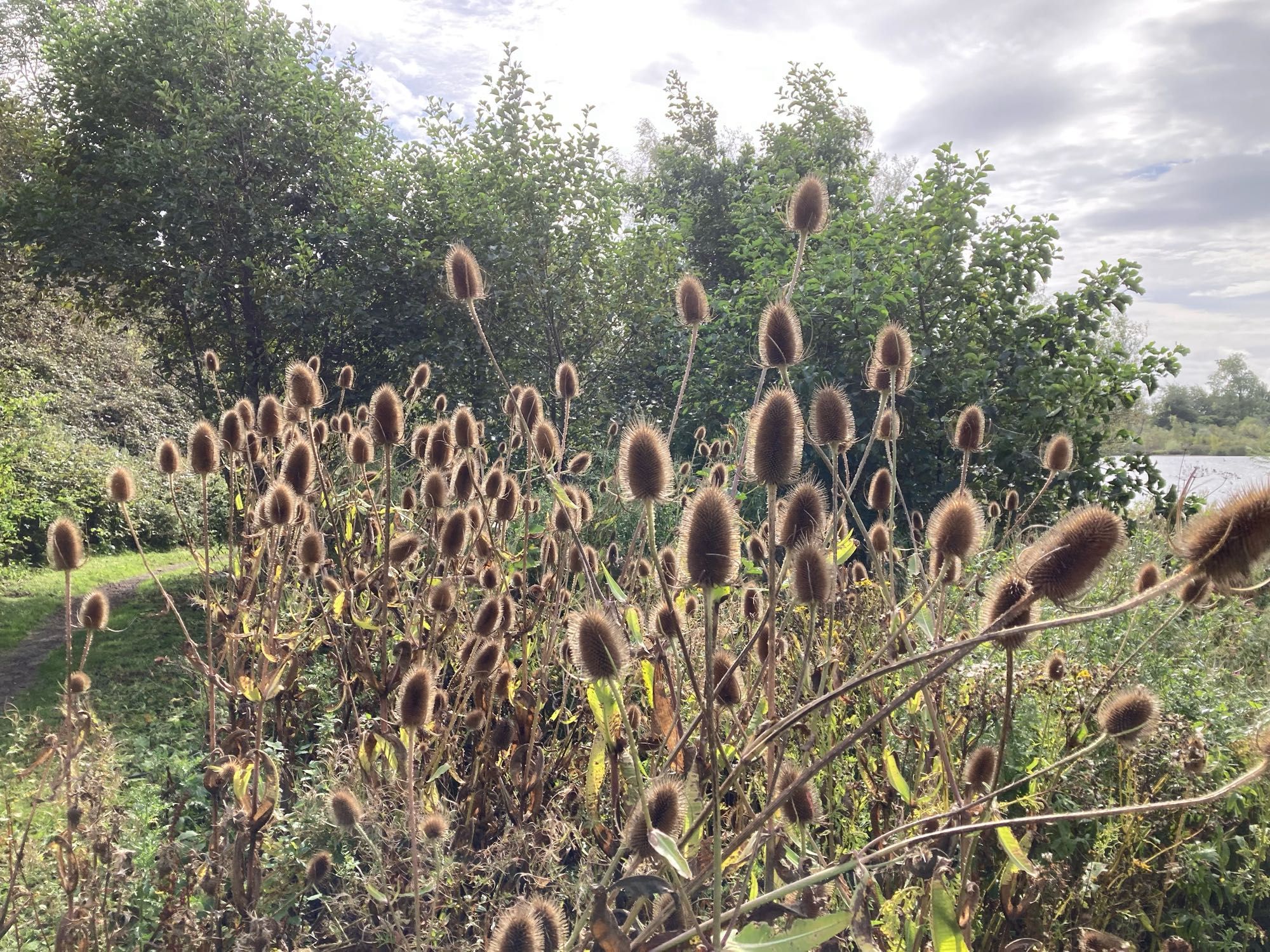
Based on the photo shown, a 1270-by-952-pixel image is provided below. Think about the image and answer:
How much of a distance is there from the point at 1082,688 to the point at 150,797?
3.49 m

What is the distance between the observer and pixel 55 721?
4.87 m

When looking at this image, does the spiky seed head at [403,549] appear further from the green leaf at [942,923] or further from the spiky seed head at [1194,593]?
the spiky seed head at [1194,593]

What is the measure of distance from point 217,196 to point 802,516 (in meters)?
8.95

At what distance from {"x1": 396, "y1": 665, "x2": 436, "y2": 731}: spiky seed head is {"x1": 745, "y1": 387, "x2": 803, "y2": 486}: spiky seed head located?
0.82m

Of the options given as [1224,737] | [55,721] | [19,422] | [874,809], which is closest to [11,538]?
[19,422]

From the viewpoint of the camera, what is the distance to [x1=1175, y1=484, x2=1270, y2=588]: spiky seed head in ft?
3.14

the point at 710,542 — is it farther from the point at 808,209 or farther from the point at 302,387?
A: the point at 302,387

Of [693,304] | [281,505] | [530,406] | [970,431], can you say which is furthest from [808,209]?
[281,505]

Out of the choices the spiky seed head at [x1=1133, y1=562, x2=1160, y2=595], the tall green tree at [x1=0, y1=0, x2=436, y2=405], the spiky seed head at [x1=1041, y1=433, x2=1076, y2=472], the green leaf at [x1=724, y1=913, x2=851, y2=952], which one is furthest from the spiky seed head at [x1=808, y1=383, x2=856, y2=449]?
the tall green tree at [x1=0, y1=0, x2=436, y2=405]

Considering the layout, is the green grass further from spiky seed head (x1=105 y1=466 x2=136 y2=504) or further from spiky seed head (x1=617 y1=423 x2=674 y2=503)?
spiky seed head (x1=617 y1=423 x2=674 y2=503)

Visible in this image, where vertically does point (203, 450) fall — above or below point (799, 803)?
above

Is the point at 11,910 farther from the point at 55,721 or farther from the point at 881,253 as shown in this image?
the point at 881,253

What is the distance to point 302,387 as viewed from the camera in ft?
9.60

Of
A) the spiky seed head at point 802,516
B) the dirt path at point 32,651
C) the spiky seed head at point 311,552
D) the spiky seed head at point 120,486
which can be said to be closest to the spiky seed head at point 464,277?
the spiky seed head at point 311,552
